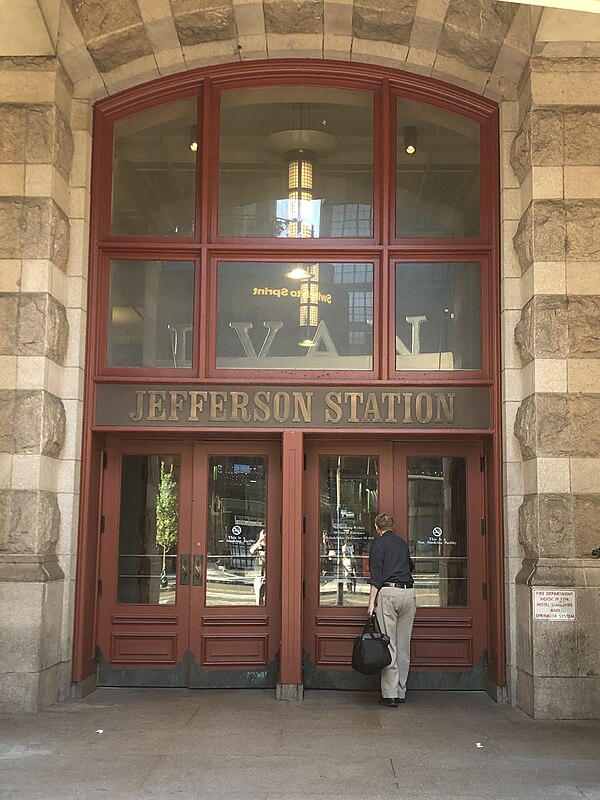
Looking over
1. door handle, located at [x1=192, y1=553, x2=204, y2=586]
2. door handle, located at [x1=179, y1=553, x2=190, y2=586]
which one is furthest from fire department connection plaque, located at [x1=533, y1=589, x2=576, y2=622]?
door handle, located at [x1=179, y1=553, x2=190, y2=586]

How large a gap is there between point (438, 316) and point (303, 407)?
1779 millimetres

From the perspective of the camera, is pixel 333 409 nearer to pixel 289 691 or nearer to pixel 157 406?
pixel 157 406

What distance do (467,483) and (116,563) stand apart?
3903mm

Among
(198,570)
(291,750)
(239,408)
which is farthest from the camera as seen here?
(198,570)

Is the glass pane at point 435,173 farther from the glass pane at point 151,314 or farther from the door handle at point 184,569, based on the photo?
the door handle at point 184,569

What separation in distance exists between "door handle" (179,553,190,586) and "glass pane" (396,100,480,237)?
4248 mm

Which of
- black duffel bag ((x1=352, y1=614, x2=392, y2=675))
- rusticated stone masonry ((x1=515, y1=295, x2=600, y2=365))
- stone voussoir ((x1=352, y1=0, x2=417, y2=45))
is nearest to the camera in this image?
black duffel bag ((x1=352, y1=614, x2=392, y2=675))

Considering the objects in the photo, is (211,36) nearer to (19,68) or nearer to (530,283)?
(19,68)

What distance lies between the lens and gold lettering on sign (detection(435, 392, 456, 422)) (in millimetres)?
9453

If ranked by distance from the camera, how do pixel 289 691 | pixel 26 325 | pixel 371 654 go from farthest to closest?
pixel 289 691, pixel 26 325, pixel 371 654

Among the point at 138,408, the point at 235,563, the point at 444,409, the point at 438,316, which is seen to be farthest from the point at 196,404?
the point at 438,316

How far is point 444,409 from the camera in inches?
372

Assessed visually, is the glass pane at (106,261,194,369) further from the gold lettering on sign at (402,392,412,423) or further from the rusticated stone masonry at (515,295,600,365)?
the rusticated stone masonry at (515,295,600,365)

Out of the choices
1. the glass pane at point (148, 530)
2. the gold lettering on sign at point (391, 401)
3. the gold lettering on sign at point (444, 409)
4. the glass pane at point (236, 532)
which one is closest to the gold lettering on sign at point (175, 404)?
the glass pane at point (148, 530)
